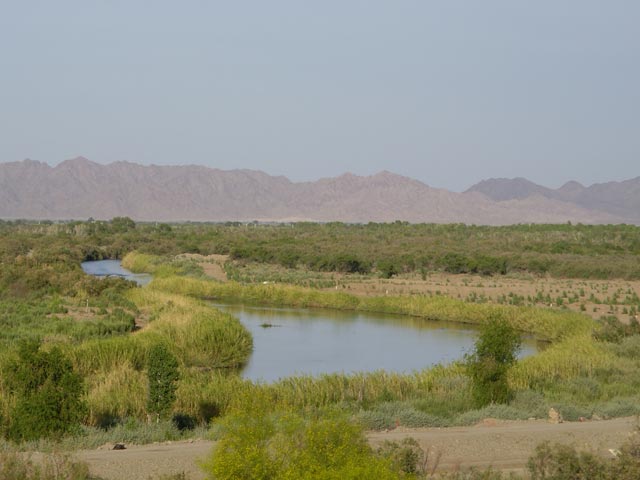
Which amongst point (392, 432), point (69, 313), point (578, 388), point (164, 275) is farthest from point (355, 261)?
point (392, 432)

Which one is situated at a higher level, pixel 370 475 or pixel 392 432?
pixel 370 475

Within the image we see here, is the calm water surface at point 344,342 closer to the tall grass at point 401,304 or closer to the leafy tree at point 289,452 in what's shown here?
the tall grass at point 401,304

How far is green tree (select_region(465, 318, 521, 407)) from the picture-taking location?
1859cm

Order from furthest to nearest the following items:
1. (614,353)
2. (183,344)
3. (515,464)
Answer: (183,344)
(614,353)
(515,464)

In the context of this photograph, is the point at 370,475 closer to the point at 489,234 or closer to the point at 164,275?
the point at 164,275

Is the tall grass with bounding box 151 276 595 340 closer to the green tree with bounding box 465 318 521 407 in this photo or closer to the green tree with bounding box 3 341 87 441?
the green tree with bounding box 465 318 521 407

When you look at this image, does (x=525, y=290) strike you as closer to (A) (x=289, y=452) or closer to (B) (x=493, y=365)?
(B) (x=493, y=365)

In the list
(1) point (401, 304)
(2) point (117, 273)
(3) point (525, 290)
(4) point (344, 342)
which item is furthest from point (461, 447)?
(2) point (117, 273)

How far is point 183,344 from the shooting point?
91.3ft

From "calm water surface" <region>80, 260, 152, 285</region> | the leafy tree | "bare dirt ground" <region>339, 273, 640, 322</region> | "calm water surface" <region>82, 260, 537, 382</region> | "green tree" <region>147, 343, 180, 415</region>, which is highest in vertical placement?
the leafy tree

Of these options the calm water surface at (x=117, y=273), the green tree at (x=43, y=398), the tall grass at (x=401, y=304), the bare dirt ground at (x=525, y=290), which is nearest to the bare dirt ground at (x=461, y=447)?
the green tree at (x=43, y=398)

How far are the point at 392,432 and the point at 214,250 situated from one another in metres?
72.4

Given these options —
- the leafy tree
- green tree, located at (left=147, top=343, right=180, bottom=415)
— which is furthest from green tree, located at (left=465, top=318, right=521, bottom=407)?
the leafy tree

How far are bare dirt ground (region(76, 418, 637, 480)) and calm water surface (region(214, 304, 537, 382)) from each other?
878 cm
